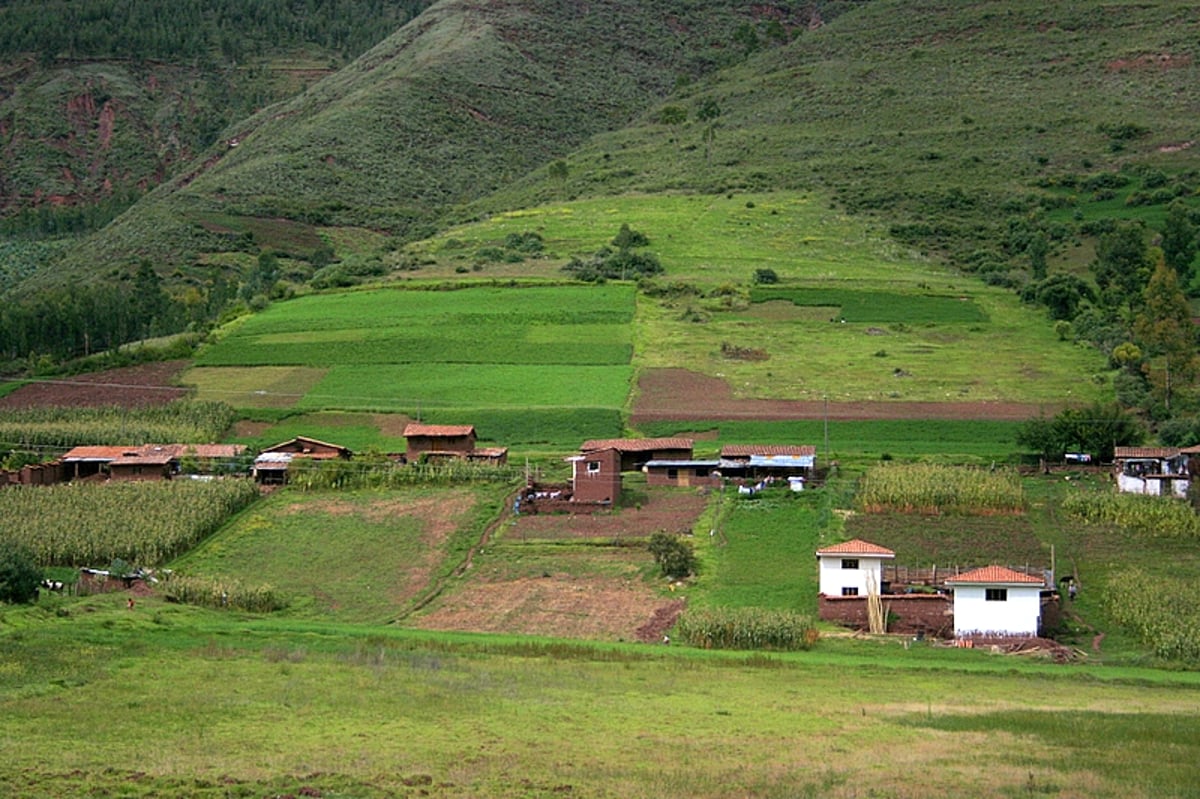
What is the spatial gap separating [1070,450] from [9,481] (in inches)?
1755

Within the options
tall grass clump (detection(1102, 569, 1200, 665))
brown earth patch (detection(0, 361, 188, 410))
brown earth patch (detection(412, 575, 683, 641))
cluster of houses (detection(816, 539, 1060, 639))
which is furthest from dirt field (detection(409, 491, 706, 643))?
brown earth patch (detection(0, 361, 188, 410))

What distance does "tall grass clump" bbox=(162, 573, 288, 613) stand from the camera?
56.8 meters

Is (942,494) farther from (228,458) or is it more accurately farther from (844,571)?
(228,458)

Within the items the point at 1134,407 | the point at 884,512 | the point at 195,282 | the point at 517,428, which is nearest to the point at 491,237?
the point at 195,282

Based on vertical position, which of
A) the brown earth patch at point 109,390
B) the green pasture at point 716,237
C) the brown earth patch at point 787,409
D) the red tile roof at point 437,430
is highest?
the green pasture at point 716,237

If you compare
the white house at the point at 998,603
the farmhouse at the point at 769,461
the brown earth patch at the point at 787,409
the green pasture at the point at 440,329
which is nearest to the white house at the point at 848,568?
the white house at the point at 998,603

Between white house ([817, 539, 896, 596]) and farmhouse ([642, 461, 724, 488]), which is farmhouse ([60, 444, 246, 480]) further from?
white house ([817, 539, 896, 596])

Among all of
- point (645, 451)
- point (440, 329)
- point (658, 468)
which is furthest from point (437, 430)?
point (440, 329)

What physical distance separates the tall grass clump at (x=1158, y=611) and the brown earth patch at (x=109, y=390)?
163 feet

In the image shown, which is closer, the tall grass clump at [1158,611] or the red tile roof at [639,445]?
the tall grass clump at [1158,611]

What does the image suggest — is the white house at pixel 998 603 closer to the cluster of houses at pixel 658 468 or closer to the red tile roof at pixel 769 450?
the cluster of houses at pixel 658 468

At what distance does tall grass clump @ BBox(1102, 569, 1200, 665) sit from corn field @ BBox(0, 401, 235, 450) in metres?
43.4

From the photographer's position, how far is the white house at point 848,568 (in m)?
56.2

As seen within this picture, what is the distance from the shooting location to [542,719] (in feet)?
125
